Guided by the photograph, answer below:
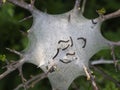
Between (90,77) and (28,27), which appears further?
(28,27)

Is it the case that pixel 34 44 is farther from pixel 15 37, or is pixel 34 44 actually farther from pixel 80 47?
pixel 15 37

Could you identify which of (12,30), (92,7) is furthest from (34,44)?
(92,7)

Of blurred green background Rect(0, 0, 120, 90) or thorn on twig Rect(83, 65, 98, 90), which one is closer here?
thorn on twig Rect(83, 65, 98, 90)

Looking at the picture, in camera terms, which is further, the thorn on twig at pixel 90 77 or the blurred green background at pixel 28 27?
the blurred green background at pixel 28 27

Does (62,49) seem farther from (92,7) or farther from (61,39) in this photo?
(92,7)

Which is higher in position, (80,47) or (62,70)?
(80,47)

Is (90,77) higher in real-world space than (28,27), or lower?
lower

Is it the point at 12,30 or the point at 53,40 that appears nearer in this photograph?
the point at 53,40
